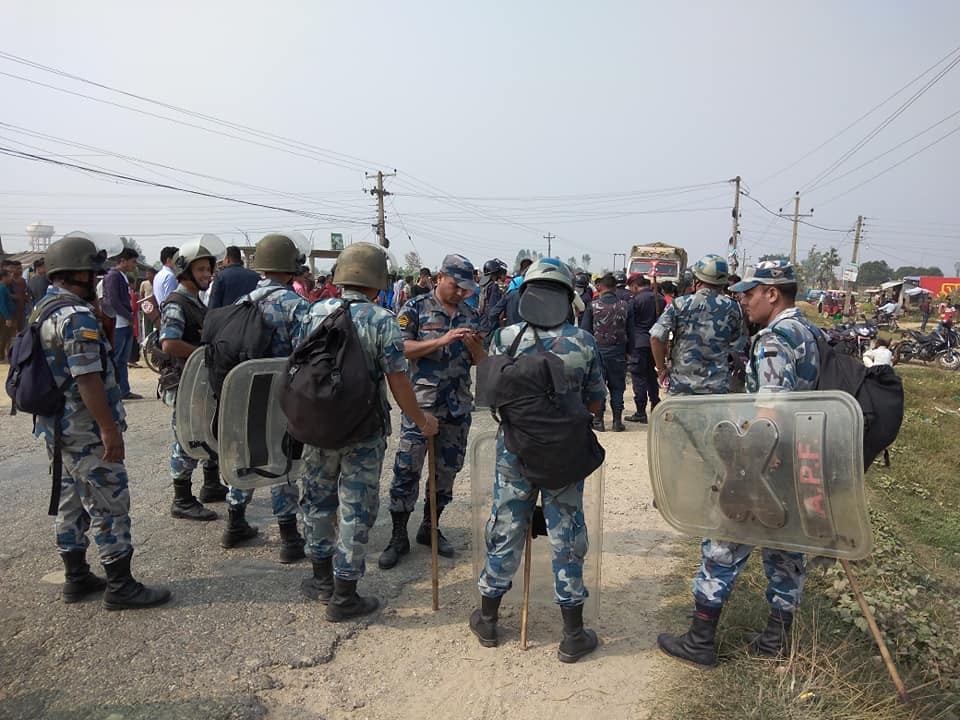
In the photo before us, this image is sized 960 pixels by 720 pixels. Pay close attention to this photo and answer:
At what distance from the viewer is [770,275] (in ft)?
9.66

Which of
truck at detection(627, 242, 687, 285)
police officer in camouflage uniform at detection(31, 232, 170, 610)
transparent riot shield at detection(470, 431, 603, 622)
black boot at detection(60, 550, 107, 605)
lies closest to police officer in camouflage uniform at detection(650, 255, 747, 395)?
transparent riot shield at detection(470, 431, 603, 622)

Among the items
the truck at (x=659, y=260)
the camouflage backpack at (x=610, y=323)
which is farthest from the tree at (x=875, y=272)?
the camouflage backpack at (x=610, y=323)

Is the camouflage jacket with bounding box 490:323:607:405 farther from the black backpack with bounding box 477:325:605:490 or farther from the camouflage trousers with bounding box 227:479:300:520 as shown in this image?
the camouflage trousers with bounding box 227:479:300:520

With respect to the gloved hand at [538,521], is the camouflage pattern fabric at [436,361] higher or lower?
higher

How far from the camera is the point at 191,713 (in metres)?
2.52

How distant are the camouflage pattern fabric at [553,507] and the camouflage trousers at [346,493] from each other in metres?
0.66

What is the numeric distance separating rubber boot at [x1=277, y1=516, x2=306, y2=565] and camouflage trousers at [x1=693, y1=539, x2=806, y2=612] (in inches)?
93.2

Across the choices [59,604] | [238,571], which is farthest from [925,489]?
[59,604]

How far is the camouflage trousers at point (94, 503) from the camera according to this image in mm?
3201

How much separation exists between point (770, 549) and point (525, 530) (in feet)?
3.55

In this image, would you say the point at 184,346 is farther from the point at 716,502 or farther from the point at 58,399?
the point at 716,502

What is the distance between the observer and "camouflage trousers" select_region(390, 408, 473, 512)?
3957 millimetres

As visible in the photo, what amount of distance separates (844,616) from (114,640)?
3.60m

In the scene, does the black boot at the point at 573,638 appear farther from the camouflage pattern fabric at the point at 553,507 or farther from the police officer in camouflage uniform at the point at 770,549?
the police officer in camouflage uniform at the point at 770,549
